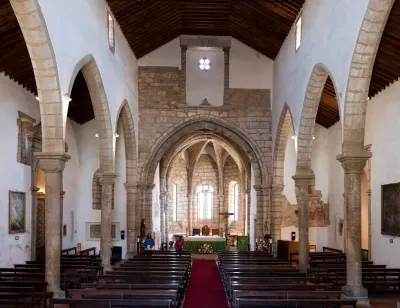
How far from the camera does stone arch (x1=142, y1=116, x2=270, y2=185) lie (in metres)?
24.5

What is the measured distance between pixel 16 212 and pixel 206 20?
11.5 meters

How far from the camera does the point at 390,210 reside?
16.7m

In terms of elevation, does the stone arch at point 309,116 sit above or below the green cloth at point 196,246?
above

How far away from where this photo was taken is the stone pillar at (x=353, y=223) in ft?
39.6

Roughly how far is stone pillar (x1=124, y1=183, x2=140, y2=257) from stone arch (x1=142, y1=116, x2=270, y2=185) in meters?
0.78

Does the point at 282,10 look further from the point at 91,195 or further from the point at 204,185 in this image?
the point at 204,185

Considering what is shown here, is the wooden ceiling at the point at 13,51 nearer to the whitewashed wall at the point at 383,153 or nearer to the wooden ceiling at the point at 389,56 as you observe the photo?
the wooden ceiling at the point at 389,56

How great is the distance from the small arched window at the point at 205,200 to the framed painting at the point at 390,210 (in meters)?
23.4

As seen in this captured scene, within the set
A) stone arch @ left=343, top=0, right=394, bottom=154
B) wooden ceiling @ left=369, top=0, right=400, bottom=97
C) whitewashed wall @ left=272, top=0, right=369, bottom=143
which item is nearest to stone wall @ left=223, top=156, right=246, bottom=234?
whitewashed wall @ left=272, top=0, right=369, bottom=143

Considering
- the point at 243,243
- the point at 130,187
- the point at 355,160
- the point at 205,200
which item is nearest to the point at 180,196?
the point at 205,200

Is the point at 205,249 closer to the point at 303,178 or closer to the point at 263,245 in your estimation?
the point at 263,245

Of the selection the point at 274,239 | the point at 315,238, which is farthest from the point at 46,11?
the point at 315,238

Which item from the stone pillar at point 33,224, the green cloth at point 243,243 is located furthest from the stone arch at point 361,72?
the green cloth at point 243,243

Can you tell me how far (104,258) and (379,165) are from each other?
9.93 m
